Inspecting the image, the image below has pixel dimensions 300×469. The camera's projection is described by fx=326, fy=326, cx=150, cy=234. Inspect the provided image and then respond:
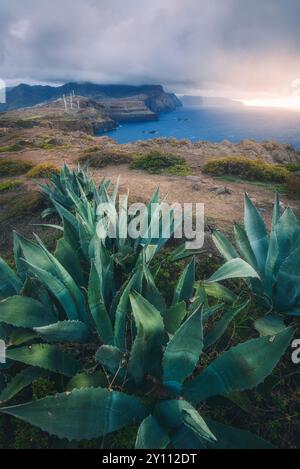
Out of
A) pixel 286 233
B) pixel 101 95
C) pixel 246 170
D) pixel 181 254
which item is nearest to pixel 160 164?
pixel 246 170

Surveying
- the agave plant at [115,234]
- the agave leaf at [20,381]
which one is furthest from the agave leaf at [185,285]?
the agave leaf at [20,381]

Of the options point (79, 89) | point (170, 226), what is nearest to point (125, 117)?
point (79, 89)

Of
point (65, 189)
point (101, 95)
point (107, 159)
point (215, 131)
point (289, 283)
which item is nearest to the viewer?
point (289, 283)

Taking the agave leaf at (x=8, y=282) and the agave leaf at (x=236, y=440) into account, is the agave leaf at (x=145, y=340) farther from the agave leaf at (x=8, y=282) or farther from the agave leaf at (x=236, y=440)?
the agave leaf at (x=8, y=282)

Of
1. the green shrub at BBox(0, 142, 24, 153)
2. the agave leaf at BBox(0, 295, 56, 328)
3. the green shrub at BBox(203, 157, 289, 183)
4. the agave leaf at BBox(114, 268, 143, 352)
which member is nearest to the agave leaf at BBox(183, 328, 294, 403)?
the agave leaf at BBox(114, 268, 143, 352)

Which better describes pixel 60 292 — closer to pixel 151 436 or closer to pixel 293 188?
pixel 151 436
